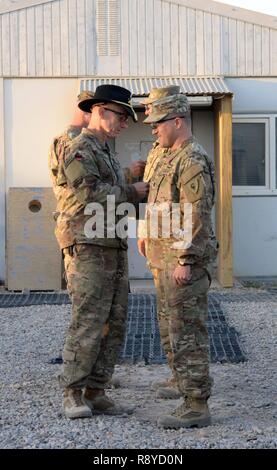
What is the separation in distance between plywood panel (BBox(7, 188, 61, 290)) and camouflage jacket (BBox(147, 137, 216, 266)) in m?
5.92

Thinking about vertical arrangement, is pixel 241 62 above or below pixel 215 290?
above

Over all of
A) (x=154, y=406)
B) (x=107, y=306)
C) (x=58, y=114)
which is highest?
(x=58, y=114)

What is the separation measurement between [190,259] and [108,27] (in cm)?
719

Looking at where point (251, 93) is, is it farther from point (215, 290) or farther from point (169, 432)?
point (169, 432)

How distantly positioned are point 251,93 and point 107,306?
23.5 ft

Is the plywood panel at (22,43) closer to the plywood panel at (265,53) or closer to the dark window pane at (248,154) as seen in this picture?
the dark window pane at (248,154)

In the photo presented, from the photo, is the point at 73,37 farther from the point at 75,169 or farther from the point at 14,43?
the point at 75,169

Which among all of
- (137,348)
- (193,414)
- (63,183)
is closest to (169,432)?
(193,414)

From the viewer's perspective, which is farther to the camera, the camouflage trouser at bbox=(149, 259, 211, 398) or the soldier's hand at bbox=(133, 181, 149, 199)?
the soldier's hand at bbox=(133, 181, 149, 199)

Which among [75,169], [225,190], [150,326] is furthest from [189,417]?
[225,190]

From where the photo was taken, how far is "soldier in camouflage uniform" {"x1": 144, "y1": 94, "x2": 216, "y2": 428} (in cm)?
460

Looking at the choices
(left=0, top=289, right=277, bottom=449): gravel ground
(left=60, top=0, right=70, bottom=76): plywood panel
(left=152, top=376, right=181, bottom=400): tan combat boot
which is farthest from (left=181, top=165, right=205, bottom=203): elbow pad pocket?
(left=60, top=0, right=70, bottom=76): plywood panel

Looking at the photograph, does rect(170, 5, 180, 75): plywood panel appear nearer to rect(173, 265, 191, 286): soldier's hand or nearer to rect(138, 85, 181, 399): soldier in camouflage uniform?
rect(138, 85, 181, 399): soldier in camouflage uniform

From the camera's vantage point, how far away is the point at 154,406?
525 centimetres
